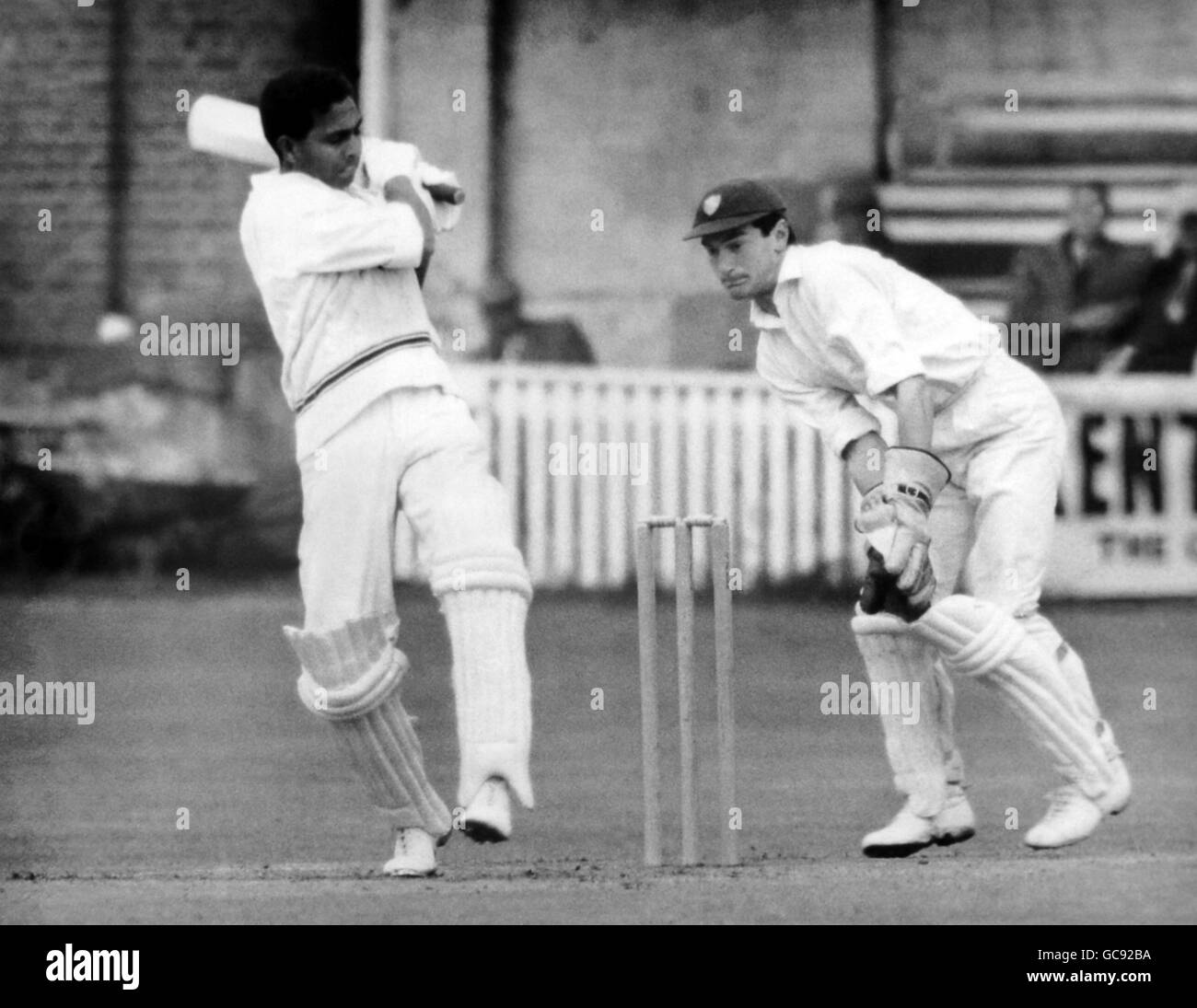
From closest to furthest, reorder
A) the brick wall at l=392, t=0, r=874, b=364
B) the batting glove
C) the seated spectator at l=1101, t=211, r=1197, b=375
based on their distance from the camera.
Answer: the batting glove
the brick wall at l=392, t=0, r=874, b=364
the seated spectator at l=1101, t=211, r=1197, b=375

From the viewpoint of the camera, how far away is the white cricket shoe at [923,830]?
4852 millimetres

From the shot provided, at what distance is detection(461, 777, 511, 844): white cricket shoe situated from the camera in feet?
14.7

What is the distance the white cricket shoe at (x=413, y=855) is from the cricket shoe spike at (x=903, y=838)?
0.81 metres

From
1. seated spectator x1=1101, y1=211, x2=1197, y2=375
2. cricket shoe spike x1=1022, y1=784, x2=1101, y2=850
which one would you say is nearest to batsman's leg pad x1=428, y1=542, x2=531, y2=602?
cricket shoe spike x1=1022, y1=784, x2=1101, y2=850

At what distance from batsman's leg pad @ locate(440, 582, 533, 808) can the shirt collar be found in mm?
722

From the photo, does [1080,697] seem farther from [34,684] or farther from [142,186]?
[142,186]

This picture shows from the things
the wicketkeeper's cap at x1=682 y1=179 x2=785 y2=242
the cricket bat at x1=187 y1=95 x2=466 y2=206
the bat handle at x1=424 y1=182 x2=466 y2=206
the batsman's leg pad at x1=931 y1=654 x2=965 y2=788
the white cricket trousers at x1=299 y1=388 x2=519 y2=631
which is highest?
the cricket bat at x1=187 y1=95 x2=466 y2=206

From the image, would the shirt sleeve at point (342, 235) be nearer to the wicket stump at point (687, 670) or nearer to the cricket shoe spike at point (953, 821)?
the wicket stump at point (687, 670)

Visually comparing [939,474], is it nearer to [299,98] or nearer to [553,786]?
[299,98]

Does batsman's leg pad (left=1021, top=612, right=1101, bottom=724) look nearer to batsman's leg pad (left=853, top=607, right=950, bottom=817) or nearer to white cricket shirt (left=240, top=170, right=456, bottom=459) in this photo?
batsman's leg pad (left=853, top=607, right=950, bottom=817)

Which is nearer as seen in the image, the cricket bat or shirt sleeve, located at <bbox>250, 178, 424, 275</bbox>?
shirt sleeve, located at <bbox>250, 178, 424, 275</bbox>

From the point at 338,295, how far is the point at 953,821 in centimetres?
152
